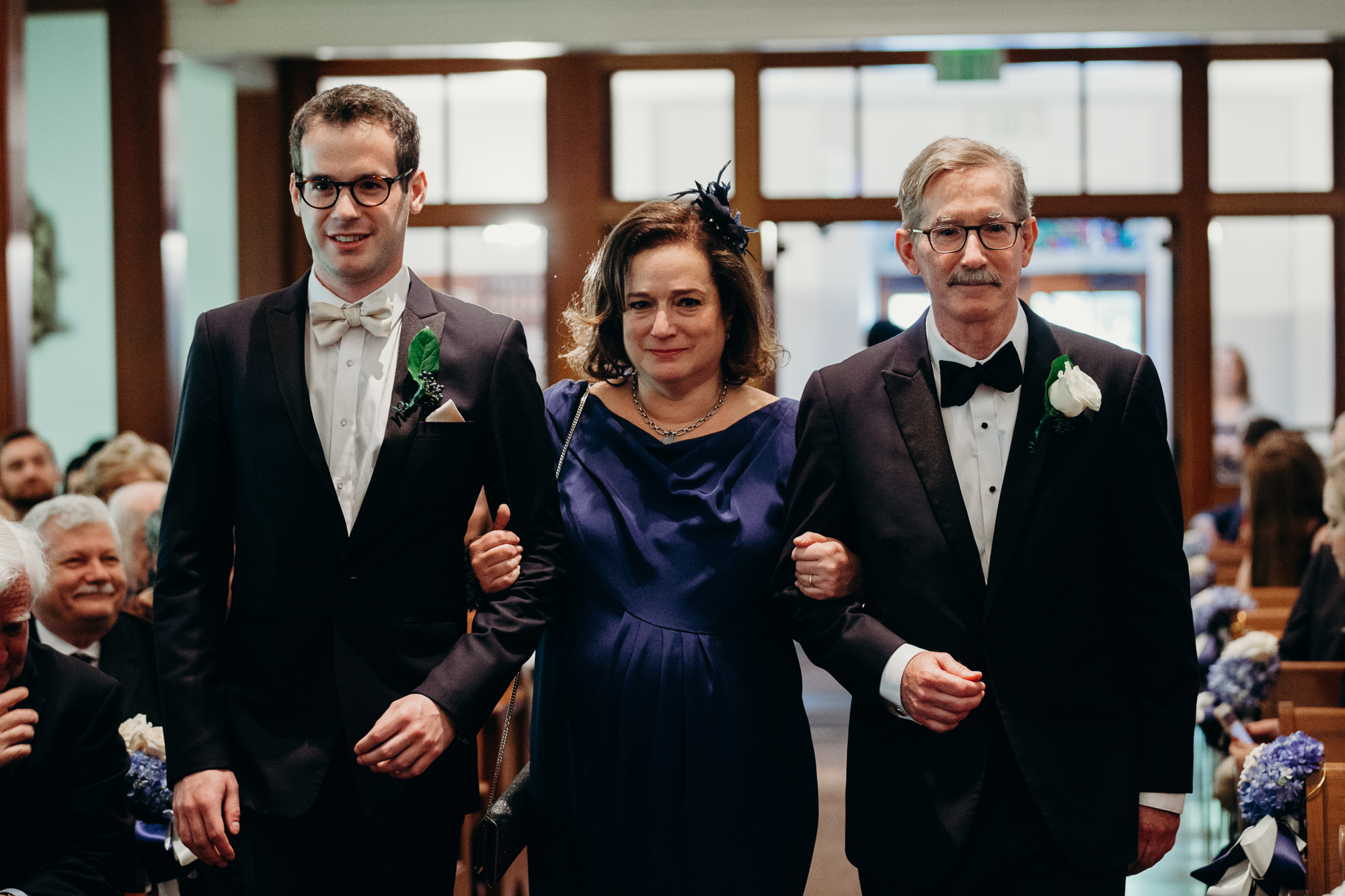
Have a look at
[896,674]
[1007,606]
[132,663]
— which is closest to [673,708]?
[896,674]

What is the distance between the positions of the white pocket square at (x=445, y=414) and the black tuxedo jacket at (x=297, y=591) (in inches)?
0.6

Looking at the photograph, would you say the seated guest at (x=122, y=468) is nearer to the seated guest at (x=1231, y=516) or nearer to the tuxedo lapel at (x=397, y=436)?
the tuxedo lapel at (x=397, y=436)

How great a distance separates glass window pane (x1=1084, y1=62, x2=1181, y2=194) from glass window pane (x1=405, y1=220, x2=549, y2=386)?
386 cm

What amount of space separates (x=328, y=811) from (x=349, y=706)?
17cm

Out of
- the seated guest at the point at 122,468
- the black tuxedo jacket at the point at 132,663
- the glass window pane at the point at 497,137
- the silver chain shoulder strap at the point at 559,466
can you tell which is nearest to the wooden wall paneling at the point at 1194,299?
the glass window pane at the point at 497,137

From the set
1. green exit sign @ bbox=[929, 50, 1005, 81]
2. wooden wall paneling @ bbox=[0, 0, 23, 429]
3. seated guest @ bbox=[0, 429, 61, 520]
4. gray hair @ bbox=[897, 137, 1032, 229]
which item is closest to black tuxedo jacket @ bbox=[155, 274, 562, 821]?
gray hair @ bbox=[897, 137, 1032, 229]

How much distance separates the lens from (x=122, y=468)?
4.98 metres

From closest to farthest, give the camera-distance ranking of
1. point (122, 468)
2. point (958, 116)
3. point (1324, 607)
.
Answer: point (1324, 607) → point (122, 468) → point (958, 116)

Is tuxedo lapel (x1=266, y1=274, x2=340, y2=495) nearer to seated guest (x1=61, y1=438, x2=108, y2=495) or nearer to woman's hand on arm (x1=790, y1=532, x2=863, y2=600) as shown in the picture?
woman's hand on arm (x1=790, y1=532, x2=863, y2=600)

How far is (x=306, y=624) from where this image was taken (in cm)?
195

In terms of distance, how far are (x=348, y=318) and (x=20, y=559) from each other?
79cm

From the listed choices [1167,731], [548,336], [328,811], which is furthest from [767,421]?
[548,336]

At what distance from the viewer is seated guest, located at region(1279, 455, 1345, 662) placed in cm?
360

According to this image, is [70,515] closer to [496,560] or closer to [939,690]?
[496,560]
